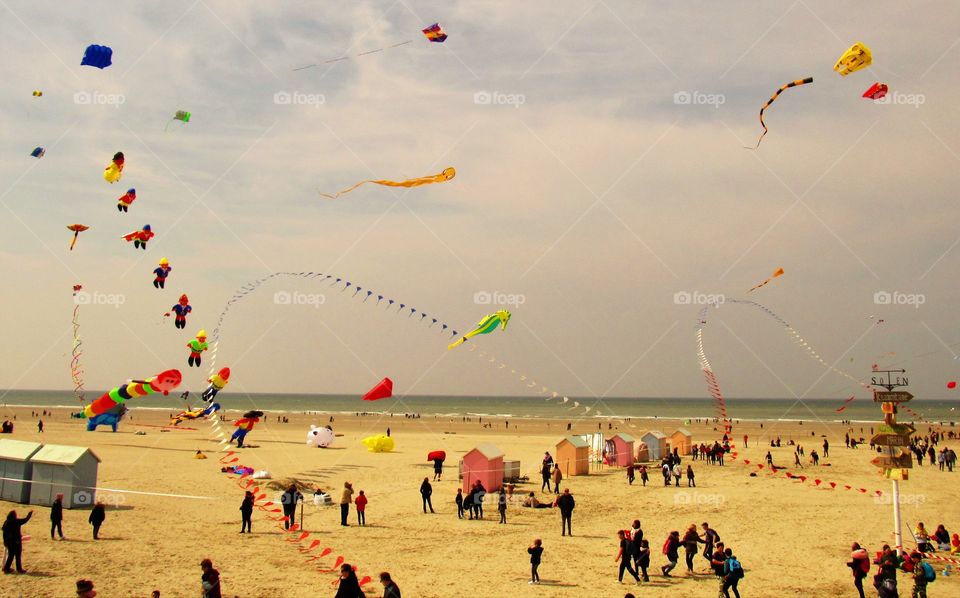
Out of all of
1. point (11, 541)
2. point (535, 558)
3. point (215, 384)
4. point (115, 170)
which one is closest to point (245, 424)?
point (215, 384)

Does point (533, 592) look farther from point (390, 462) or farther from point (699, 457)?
point (699, 457)

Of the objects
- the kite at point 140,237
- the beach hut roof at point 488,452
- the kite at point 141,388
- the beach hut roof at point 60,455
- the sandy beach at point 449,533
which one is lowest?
the sandy beach at point 449,533

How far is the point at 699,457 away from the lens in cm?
3362

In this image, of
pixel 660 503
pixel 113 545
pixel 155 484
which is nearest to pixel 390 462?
pixel 155 484

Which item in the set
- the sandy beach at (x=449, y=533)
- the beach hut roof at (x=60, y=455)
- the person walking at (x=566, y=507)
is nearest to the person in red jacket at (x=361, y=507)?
the sandy beach at (x=449, y=533)

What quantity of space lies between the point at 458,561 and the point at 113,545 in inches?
290

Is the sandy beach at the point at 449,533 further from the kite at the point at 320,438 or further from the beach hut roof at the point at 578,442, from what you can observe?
the kite at the point at 320,438

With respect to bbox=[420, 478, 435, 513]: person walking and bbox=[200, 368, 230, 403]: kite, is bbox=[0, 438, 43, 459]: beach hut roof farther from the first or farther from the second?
bbox=[200, 368, 230, 403]: kite

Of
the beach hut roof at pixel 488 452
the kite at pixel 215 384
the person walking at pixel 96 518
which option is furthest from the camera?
the kite at pixel 215 384
